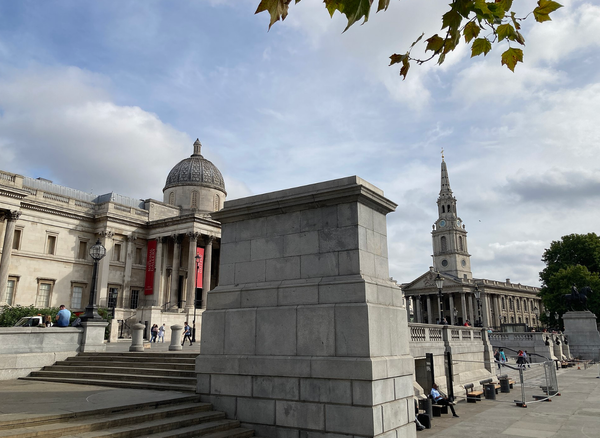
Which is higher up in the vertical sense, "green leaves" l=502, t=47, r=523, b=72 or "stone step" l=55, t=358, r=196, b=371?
"green leaves" l=502, t=47, r=523, b=72

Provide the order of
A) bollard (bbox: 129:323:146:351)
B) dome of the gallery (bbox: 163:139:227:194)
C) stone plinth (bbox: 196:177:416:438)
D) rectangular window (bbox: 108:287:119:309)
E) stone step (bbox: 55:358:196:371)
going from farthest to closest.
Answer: dome of the gallery (bbox: 163:139:227:194) → rectangular window (bbox: 108:287:119:309) → bollard (bbox: 129:323:146:351) → stone step (bbox: 55:358:196:371) → stone plinth (bbox: 196:177:416:438)

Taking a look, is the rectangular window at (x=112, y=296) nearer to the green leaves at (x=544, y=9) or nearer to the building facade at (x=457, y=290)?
the green leaves at (x=544, y=9)

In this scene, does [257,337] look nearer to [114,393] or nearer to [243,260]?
[243,260]

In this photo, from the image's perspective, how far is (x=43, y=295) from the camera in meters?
45.6

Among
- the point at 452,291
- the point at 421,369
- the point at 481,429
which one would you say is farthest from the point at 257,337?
the point at 452,291

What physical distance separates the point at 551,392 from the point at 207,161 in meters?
50.5

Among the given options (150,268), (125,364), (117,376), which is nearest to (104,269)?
(150,268)

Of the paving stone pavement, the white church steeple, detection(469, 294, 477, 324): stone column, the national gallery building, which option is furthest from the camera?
the white church steeple

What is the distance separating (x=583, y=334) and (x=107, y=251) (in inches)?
1904

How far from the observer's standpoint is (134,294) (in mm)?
51969

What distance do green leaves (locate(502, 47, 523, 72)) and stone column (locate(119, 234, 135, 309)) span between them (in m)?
51.1

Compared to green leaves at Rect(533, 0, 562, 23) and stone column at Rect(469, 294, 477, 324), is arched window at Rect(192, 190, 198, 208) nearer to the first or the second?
green leaves at Rect(533, 0, 562, 23)

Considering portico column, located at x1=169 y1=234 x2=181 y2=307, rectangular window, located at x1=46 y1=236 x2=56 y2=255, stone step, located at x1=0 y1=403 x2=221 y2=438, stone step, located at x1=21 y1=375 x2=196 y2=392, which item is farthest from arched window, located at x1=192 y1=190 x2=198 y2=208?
stone step, located at x1=0 y1=403 x2=221 y2=438

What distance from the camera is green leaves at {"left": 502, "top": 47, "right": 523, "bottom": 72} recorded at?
4.18 m
